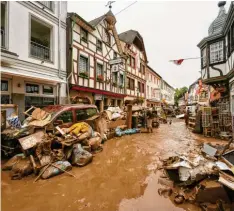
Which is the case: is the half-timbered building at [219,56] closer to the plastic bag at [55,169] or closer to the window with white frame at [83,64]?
the window with white frame at [83,64]

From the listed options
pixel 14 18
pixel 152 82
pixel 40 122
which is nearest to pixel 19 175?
pixel 40 122

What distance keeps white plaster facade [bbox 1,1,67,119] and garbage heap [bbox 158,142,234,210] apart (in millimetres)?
7089

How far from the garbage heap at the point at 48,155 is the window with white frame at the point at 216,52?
11.2 meters

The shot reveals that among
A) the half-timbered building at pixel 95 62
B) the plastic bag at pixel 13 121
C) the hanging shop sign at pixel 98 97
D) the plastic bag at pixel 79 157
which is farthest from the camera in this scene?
the hanging shop sign at pixel 98 97

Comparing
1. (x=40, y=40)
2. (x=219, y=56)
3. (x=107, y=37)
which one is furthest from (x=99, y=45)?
(x=219, y=56)

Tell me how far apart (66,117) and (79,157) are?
2105 mm

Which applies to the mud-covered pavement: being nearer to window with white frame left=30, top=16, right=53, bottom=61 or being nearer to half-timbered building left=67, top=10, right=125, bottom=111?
window with white frame left=30, top=16, right=53, bottom=61

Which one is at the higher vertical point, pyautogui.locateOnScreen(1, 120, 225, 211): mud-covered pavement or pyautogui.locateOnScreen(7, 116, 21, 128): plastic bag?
pyautogui.locateOnScreen(7, 116, 21, 128): plastic bag

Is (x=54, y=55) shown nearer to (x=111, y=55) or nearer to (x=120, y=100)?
(x=111, y=55)

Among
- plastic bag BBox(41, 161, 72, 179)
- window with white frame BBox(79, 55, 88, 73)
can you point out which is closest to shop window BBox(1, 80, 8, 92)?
plastic bag BBox(41, 161, 72, 179)

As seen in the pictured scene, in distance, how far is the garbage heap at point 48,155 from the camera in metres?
4.50

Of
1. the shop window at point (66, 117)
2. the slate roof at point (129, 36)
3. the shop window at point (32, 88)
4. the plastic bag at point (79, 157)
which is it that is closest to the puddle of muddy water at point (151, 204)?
the plastic bag at point (79, 157)

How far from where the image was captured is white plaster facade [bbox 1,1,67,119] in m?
7.31

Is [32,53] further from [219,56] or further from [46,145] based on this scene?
[219,56]
